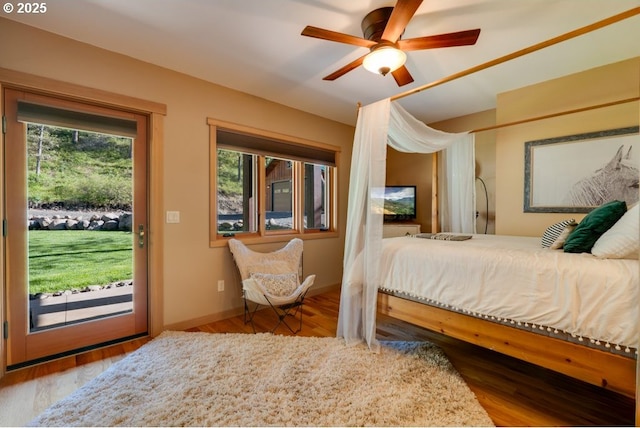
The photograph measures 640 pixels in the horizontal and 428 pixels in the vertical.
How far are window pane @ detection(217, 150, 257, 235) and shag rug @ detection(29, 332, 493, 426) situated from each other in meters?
1.36

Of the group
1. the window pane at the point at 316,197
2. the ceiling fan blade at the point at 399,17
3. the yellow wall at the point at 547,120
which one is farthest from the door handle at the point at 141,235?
the yellow wall at the point at 547,120

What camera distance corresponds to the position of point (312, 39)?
85.7 inches

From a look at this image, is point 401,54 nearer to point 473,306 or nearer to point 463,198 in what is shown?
point 473,306

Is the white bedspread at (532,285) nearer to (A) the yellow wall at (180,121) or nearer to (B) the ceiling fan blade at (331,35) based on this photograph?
(B) the ceiling fan blade at (331,35)

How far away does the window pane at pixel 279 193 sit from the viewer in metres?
3.62

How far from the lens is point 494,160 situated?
12.1 ft

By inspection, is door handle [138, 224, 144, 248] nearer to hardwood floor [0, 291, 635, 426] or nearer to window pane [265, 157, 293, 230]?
hardwood floor [0, 291, 635, 426]

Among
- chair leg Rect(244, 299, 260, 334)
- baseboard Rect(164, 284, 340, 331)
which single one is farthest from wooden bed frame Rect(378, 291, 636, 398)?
baseboard Rect(164, 284, 340, 331)

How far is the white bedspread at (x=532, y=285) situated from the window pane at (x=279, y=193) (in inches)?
77.4

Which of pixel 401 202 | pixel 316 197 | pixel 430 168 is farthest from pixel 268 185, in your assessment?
pixel 430 168

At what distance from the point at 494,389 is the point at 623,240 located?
1.19m

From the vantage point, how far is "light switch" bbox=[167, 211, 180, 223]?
8.82 ft

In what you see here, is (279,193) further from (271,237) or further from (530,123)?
(530,123)

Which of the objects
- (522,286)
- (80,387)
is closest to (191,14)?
(80,387)
